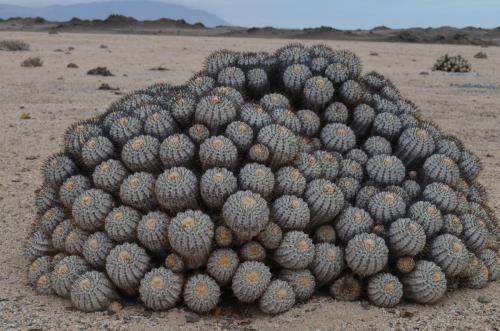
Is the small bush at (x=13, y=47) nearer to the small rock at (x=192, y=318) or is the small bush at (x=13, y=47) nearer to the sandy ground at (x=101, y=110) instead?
the sandy ground at (x=101, y=110)

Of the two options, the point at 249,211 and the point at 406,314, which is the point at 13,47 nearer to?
the point at 249,211

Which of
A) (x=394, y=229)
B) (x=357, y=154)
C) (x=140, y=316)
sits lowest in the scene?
(x=140, y=316)

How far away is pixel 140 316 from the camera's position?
3.77 metres

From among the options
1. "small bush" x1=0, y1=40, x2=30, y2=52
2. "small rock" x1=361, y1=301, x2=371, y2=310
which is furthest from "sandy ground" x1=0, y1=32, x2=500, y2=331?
"small bush" x1=0, y1=40, x2=30, y2=52

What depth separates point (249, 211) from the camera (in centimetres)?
368

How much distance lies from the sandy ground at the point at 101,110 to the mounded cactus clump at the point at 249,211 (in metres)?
0.12

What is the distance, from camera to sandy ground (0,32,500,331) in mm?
Answer: 3729

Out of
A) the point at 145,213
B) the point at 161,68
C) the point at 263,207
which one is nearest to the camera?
the point at 263,207

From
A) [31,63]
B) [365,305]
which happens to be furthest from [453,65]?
[365,305]

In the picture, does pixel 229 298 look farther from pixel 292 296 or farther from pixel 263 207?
pixel 263 207

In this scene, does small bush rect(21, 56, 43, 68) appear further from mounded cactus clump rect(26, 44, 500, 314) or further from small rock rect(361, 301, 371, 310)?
small rock rect(361, 301, 371, 310)

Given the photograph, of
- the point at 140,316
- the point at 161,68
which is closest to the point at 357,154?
the point at 140,316

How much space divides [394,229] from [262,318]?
3.31ft

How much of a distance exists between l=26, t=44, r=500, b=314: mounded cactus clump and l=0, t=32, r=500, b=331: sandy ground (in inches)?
4.6
